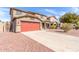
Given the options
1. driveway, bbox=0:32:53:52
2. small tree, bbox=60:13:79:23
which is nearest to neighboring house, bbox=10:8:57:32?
driveway, bbox=0:32:53:52

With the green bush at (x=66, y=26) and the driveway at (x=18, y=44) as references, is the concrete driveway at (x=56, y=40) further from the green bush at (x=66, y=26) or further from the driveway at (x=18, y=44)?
the green bush at (x=66, y=26)

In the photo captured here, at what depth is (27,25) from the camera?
9.30 metres

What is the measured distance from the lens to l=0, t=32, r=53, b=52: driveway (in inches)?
297

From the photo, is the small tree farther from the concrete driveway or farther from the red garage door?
the red garage door

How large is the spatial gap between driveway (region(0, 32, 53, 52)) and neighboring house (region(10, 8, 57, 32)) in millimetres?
500

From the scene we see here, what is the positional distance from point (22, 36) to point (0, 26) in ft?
5.31

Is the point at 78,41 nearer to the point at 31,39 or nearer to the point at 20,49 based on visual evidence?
the point at 31,39

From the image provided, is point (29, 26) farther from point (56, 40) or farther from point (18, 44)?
point (56, 40)

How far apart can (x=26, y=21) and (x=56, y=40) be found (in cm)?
228

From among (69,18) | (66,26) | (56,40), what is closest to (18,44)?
(56,40)

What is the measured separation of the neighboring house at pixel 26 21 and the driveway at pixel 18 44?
19.7 inches

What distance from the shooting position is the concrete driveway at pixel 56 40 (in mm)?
7719

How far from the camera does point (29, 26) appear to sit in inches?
371

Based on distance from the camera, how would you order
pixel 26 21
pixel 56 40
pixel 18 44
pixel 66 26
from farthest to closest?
pixel 26 21 < pixel 56 40 < pixel 66 26 < pixel 18 44
